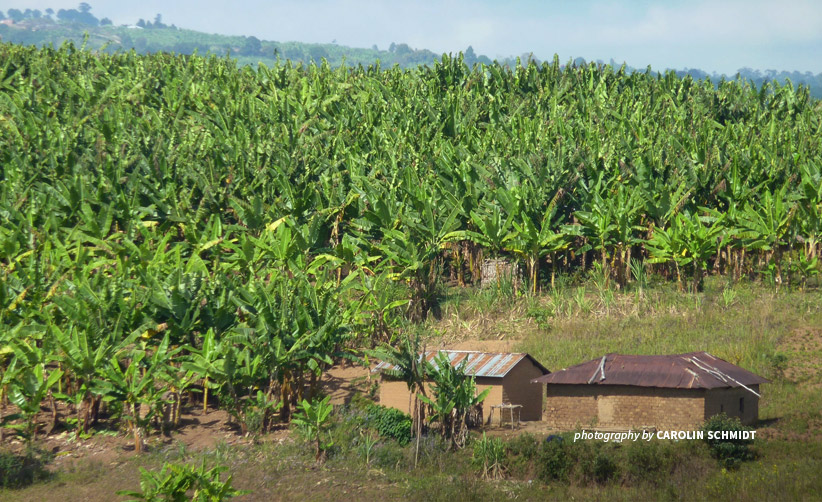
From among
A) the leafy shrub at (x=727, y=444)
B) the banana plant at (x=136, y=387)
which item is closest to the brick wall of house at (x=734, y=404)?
the leafy shrub at (x=727, y=444)

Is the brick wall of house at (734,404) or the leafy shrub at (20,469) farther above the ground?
the brick wall of house at (734,404)

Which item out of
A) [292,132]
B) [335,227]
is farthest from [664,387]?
[292,132]

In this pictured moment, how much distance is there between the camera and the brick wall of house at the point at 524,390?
59.4 feet

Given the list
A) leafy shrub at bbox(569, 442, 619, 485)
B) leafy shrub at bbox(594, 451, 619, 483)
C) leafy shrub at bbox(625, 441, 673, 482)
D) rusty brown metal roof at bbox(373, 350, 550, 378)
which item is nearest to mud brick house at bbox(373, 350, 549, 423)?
rusty brown metal roof at bbox(373, 350, 550, 378)

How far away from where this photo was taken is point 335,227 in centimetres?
2517

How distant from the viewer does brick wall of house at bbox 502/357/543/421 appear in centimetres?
1811

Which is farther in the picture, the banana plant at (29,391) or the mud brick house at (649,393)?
the banana plant at (29,391)

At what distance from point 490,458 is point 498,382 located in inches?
91.3

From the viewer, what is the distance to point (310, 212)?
83.4ft

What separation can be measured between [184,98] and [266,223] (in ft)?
35.7

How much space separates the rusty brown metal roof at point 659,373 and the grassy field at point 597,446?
1006 mm

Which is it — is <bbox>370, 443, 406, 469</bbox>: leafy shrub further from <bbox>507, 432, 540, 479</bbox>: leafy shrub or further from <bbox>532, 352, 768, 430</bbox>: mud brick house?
<bbox>532, 352, 768, 430</bbox>: mud brick house

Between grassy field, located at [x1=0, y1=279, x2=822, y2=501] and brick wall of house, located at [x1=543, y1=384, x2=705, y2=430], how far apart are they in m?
0.68

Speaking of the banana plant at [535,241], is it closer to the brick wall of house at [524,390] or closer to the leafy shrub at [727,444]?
the brick wall of house at [524,390]
